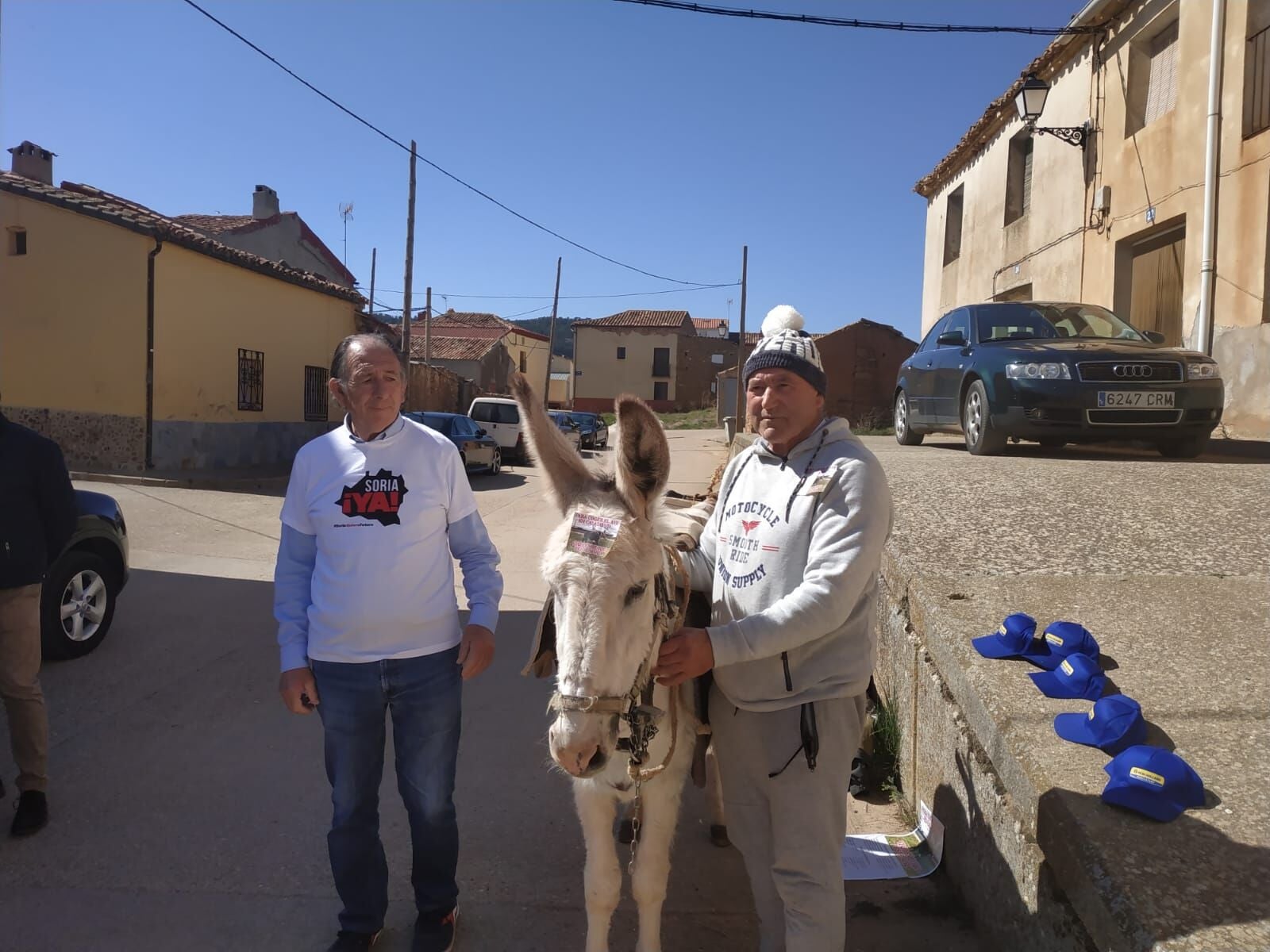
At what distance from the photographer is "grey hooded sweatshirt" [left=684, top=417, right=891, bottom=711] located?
2.07 m

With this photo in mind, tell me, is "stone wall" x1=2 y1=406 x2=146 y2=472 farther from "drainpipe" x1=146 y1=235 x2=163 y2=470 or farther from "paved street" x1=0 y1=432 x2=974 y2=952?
"paved street" x1=0 y1=432 x2=974 y2=952

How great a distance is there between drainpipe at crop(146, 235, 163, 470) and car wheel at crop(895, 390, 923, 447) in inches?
571

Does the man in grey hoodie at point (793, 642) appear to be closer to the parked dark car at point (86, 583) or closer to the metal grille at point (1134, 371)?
the parked dark car at point (86, 583)

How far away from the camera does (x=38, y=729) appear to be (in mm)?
3420

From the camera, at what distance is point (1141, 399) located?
7.23 m

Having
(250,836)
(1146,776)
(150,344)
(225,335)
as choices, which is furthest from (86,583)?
(225,335)

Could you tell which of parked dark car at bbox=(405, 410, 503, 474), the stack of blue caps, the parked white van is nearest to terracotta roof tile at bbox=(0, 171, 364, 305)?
parked dark car at bbox=(405, 410, 503, 474)

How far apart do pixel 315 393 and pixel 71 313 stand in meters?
6.16

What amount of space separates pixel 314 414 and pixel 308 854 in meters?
20.4

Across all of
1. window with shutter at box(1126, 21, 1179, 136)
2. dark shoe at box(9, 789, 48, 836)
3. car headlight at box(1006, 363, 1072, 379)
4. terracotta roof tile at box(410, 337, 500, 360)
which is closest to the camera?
dark shoe at box(9, 789, 48, 836)

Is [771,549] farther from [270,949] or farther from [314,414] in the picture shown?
[314,414]

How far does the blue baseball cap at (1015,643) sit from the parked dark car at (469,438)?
1628cm

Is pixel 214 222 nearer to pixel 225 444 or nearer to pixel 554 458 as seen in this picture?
pixel 225 444

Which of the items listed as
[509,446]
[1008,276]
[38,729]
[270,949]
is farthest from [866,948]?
[509,446]
